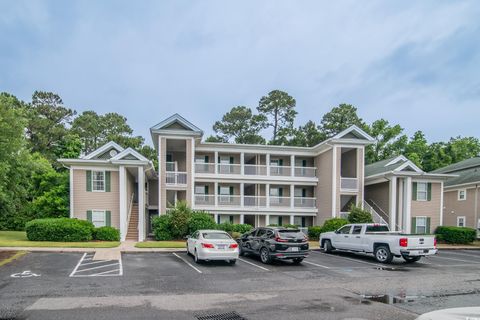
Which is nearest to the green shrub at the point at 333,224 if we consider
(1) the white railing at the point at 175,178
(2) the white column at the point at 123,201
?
(1) the white railing at the point at 175,178

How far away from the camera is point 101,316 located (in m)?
7.12

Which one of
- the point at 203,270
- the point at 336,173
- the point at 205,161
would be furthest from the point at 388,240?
the point at 205,161

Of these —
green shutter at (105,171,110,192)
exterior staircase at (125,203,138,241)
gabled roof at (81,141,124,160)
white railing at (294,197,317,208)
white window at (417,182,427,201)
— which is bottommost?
exterior staircase at (125,203,138,241)

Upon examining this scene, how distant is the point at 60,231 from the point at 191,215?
26.7 ft

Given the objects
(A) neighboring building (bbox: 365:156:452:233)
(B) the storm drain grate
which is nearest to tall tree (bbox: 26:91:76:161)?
(A) neighboring building (bbox: 365:156:452:233)

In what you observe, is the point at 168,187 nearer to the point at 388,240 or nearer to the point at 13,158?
the point at 13,158

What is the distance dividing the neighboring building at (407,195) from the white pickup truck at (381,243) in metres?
10.7

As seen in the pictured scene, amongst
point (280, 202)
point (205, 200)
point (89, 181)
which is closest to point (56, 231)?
point (89, 181)

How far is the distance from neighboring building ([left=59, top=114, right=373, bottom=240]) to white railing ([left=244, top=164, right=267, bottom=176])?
9 cm

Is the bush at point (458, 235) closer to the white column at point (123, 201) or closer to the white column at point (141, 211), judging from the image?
the white column at point (141, 211)

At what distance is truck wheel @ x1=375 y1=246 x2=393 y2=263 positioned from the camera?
15244 millimetres

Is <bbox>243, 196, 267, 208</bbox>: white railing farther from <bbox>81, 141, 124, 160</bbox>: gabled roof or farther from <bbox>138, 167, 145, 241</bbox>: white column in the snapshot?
<bbox>81, 141, 124, 160</bbox>: gabled roof

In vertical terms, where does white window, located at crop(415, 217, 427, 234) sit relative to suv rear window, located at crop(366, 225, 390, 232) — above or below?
below

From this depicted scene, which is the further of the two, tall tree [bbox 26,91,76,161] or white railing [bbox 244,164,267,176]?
tall tree [bbox 26,91,76,161]
